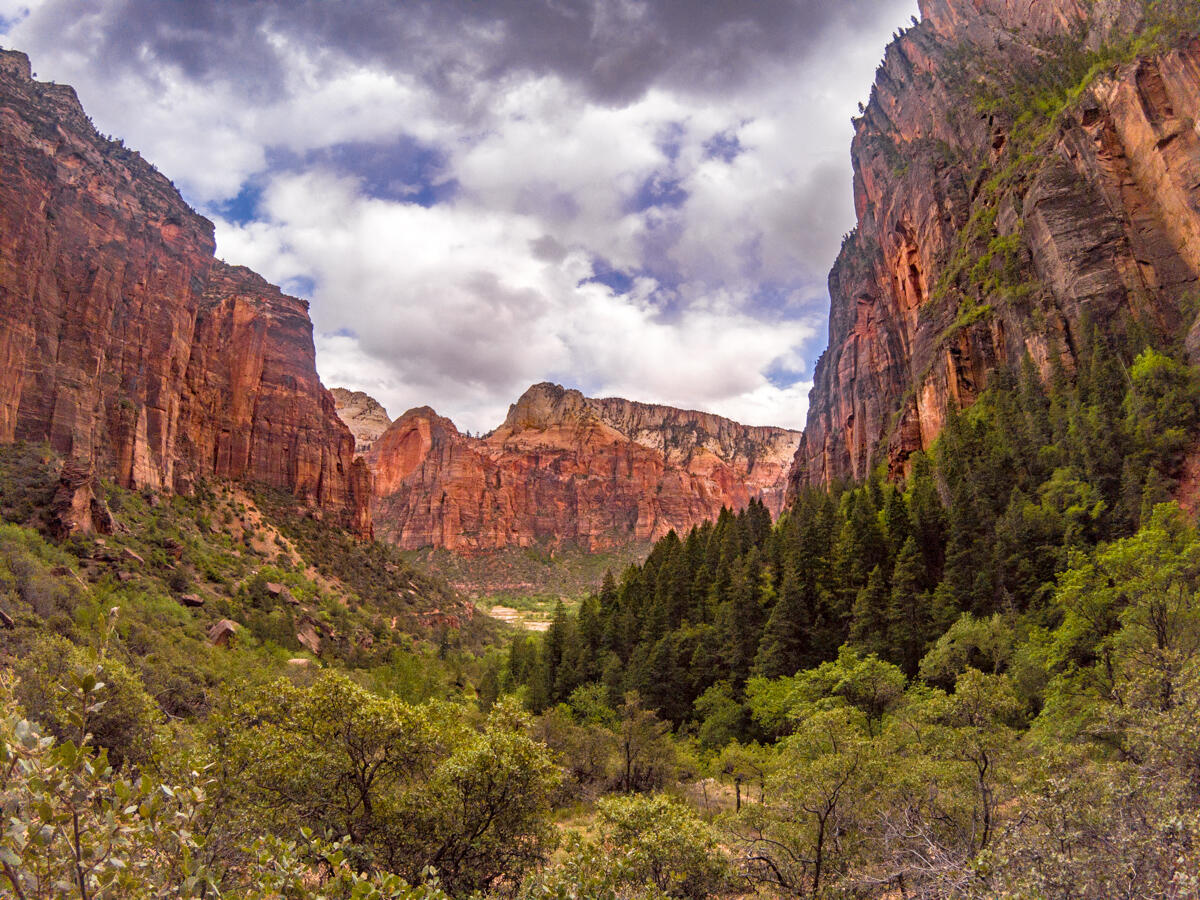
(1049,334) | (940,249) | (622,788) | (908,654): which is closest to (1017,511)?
(908,654)

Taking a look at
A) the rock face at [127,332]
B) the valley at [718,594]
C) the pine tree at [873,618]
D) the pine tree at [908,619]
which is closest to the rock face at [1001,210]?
the valley at [718,594]

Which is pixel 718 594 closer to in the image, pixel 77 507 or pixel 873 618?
pixel 873 618

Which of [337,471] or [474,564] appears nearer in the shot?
[337,471]

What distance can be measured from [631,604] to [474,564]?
4857 inches

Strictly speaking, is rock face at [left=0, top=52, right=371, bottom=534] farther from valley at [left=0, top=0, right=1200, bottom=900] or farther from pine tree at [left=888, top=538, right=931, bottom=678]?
pine tree at [left=888, top=538, right=931, bottom=678]

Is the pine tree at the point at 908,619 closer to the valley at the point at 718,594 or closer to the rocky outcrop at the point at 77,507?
the valley at the point at 718,594

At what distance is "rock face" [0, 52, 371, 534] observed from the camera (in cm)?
5459

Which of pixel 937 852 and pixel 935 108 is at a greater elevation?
pixel 935 108

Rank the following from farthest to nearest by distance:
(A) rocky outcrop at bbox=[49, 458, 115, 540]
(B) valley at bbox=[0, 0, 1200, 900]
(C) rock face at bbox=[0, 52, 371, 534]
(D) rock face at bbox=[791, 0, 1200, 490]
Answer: (C) rock face at bbox=[0, 52, 371, 534] → (D) rock face at bbox=[791, 0, 1200, 490] → (A) rocky outcrop at bbox=[49, 458, 115, 540] → (B) valley at bbox=[0, 0, 1200, 900]

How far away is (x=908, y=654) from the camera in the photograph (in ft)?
127

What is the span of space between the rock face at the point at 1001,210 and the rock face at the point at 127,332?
8020 cm

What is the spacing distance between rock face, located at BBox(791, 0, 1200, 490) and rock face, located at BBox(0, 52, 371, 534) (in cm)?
8020

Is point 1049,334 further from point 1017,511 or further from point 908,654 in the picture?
point 908,654

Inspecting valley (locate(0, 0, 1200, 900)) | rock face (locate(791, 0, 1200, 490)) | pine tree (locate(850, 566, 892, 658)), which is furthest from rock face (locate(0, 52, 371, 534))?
rock face (locate(791, 0, 1200, 490))
